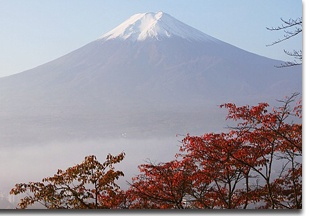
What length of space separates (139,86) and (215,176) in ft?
3.48

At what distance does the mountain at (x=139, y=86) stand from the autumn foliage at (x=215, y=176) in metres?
0.20

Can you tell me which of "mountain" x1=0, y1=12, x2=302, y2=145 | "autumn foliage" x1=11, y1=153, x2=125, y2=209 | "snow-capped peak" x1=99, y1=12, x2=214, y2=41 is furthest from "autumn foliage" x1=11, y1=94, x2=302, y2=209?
"snow-capped peak" x1=99, y1=12, x2=214, y2=41

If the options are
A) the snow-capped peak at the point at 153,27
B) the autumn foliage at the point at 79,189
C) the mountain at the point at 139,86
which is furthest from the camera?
the snow-capped peak at the point at 153,27

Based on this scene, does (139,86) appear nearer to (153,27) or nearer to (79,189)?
(153,27)

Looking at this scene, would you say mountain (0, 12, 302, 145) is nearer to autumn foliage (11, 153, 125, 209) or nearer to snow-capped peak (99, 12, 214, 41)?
snow-capped peak (99, 12, 214, 41)

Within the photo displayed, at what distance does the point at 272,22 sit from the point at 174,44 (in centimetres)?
91

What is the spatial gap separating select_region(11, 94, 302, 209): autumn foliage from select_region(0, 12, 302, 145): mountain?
20 centimetres

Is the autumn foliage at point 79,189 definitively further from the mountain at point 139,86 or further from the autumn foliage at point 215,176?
the mountain at point 139,86

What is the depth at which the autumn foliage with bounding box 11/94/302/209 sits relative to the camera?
348cm

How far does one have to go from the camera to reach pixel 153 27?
401cm

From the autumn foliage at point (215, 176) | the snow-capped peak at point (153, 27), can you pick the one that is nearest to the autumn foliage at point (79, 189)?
the autumn foliage at point (215, 176)

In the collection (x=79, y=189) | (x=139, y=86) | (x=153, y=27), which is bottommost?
(x=79, y=189)

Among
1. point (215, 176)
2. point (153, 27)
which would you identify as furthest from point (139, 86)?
point (215, 176)

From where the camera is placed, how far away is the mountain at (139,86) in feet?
12.1
